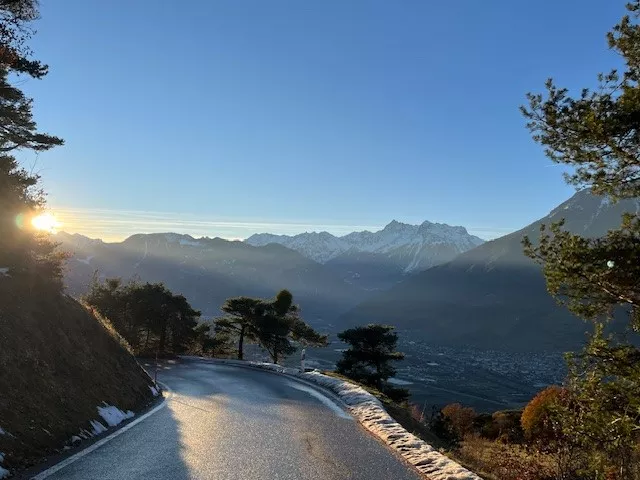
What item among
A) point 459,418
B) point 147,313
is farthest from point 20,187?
point 459,418

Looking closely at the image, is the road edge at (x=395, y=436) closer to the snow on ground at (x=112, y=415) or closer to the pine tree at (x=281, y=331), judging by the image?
the snow on ground at (x=112, y=415)

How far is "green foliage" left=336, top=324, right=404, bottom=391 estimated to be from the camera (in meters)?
47.6

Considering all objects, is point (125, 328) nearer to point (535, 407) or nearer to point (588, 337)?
point (535, 407)

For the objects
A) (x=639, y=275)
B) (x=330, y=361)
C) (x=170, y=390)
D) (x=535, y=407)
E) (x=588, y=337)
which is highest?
(x=639, y=275)

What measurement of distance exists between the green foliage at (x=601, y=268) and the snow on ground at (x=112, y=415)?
9866mm

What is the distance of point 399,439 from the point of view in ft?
35.3

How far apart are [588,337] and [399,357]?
40.9 meters

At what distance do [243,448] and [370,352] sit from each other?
39.4 metres

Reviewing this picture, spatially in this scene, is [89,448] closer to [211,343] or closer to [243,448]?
[243,448]

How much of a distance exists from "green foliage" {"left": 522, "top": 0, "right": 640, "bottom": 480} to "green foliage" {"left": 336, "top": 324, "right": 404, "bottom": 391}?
129 ft

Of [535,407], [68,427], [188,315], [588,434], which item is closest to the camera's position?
[588,434]

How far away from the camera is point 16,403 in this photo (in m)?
9.04

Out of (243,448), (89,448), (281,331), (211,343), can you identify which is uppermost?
(89,448)

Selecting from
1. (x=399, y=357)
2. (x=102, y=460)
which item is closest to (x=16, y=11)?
(x=102, y=460)
